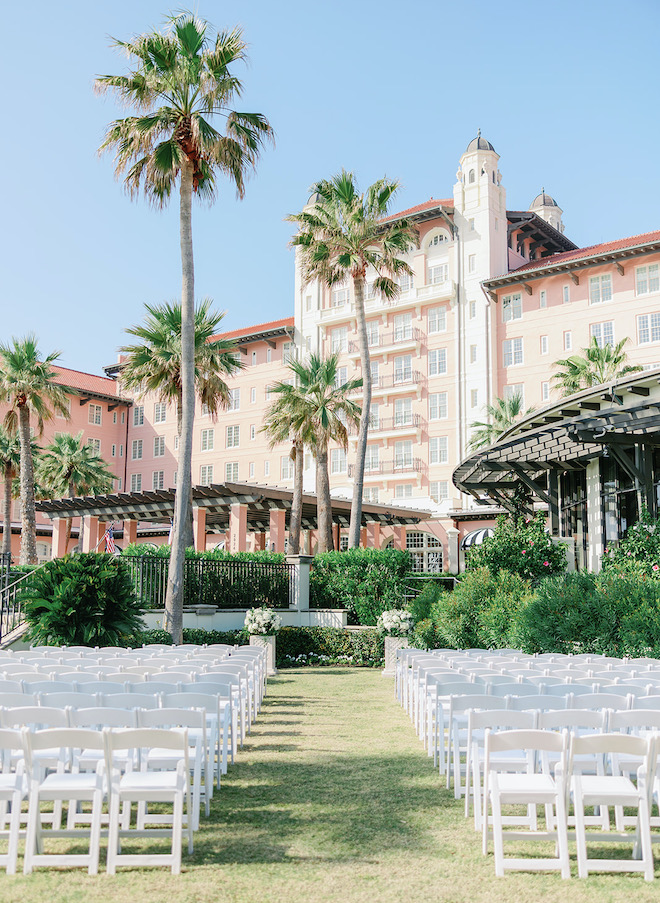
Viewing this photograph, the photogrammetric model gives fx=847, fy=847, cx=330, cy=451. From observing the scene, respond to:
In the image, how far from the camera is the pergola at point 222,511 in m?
30.9

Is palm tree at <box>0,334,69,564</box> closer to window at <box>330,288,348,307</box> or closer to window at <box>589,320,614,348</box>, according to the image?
window at <box>330,288,348,307</box>

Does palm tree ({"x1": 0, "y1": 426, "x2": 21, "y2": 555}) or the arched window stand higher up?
palm tree ({"x1": 0, "y1": 426, "x2": 21, "y2": 555})

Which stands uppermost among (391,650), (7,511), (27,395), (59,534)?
(27,395)

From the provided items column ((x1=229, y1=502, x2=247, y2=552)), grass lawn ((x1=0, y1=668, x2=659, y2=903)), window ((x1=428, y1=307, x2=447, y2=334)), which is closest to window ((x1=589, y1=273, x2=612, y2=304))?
→ window ((x1=428, y1=307, x2=447, y2=334))

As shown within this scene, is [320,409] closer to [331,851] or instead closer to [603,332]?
[603,332]

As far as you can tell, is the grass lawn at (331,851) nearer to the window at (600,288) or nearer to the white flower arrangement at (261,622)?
the white flower arrangement at (261,622)

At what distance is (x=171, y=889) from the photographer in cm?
497

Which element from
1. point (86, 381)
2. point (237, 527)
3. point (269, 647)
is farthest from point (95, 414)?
point (269, 647)

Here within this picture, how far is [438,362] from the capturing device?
51125 millimetres

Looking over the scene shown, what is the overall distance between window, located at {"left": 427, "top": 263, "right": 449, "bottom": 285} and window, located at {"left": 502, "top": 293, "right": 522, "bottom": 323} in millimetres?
4242

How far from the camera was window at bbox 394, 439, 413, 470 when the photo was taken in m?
51.3

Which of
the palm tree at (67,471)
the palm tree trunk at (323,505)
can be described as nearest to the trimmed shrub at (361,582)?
the palm tree trunk at (323,505)

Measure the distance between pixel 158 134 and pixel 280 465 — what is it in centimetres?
3890

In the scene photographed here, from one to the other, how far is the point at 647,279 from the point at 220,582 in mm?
30534
